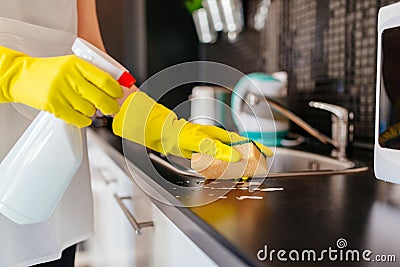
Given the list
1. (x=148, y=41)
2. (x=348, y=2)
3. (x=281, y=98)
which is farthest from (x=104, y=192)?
(x=148, y=41)

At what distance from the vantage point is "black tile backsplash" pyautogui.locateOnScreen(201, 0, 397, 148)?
1.25 metres

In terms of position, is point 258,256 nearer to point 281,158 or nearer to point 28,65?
point 28,65

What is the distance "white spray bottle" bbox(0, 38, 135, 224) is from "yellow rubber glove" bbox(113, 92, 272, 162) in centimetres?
15

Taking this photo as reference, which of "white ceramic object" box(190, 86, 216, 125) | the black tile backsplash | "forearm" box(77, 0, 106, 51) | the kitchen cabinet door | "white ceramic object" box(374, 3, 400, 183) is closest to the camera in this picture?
the kitchen cabinet door

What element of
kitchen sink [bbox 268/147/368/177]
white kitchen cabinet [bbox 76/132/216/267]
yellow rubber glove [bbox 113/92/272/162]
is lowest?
white kitchen cabinet [bbox 76/132/216/267]

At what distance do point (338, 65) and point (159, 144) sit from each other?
779mm

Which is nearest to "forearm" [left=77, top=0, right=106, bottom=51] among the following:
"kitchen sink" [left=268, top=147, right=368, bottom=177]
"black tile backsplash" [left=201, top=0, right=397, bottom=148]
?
"kitchen sink" [left=268, top=147, right=368, bottom=177]

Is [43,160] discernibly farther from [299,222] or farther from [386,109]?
[386,109]

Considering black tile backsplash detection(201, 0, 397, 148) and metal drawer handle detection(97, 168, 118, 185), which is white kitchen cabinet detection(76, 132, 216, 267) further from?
black tile backsplash detection(201, 0, 397, 148)

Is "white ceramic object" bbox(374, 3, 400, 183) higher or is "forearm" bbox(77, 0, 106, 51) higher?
"forearm" bbox(77, 0, 106, 51)

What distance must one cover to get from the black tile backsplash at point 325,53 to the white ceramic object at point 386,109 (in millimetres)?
435

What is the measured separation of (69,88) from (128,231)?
61 cm

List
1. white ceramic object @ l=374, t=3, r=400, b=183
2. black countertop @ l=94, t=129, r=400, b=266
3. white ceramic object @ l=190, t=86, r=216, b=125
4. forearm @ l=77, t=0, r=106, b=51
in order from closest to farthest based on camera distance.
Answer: black countertop @ l=94, t=129, r=400, b=266
white ceramic object @ l=374, t=3, r=400, b=183
white ceramic object @ l=190, t=86, r=216, b=125
forearm @ l=77, t=0, r=106, b=51

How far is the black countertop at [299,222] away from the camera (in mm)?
457
